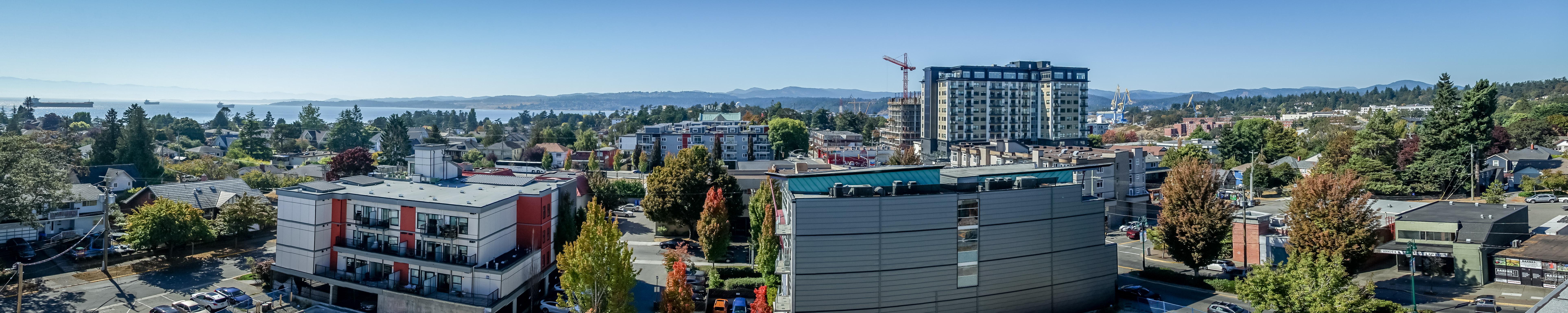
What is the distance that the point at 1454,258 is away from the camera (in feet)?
78.4

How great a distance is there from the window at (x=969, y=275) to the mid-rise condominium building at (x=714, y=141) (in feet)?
176

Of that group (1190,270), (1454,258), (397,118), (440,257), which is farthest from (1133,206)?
(397,118)

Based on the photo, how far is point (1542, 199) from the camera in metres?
37.0

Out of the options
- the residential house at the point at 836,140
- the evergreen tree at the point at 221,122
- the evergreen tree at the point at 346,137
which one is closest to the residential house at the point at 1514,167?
the residential house at the point at 836,140

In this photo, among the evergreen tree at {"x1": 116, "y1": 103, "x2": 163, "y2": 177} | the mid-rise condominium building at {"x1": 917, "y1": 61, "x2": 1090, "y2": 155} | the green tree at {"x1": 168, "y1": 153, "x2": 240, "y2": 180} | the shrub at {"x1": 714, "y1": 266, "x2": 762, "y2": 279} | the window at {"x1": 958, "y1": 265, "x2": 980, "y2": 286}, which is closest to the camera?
the window at {"x1": 958, "y1": 265, "x2": 980, "y2": 286}

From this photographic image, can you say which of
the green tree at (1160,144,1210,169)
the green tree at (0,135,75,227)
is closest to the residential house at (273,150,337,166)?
the green tree at (0,135,75,227)

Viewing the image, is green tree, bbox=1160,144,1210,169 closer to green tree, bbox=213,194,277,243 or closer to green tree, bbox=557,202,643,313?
green tree, bbox=557,202,643,313

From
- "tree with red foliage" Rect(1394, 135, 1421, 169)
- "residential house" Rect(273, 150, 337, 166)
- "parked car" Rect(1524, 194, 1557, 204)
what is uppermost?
"tree with red foliage" Rect(1394, 135, 1421, 169)

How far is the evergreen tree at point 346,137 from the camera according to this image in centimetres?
9038

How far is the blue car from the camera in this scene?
24047 millimetres

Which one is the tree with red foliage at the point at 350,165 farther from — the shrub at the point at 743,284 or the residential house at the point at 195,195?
the shrub at the point at 743,284

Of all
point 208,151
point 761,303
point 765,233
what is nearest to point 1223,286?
point 765,233

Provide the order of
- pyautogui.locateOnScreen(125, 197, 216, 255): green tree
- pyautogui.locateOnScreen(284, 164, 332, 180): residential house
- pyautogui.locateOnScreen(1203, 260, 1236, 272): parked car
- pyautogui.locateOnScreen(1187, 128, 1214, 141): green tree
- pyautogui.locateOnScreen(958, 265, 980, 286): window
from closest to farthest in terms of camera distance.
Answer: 1. pyautogui.locateOnScreen(958, 265, 980, 286): window
2. pyautogui.locateOnScreen(1203, 260, 1236, 272): parked car
3. pyautogui.locateOnScreen(125, 197, 216, 255): green tree
4. pyautogui.locateOnScreen(284, 164, 332, 180): residential house
5. pyautogui.locateOnScreen(1187, 128, 1214, 141): green tree

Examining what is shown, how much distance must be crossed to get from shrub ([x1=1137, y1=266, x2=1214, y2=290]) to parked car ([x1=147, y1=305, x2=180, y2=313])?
95.5 ft
